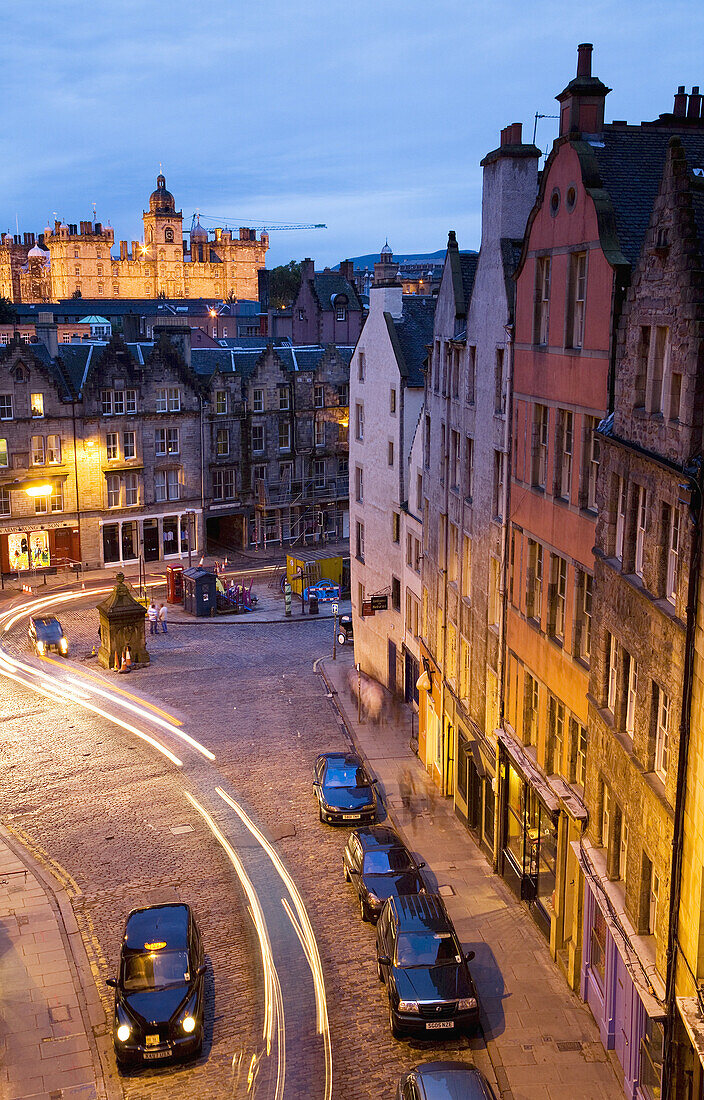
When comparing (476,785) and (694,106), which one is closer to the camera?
(694,106)

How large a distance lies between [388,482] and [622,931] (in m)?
28.0

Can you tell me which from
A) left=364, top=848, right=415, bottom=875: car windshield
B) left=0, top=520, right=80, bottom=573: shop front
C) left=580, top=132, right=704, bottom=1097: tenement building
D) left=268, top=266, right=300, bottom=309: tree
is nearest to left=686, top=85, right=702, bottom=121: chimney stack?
left=580, top=132, right=704, bottom=1097: tenement building

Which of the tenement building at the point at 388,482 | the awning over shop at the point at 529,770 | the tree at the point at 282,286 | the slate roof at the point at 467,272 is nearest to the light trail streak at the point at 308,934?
the awning over shop at the point at 529,770

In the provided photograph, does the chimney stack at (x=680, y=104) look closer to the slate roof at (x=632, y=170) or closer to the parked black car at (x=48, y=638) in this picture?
the slate roof at (x=632, y=170)

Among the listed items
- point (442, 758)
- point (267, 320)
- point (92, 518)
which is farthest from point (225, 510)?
point (442, 758)

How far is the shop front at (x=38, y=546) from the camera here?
64875 millimetres

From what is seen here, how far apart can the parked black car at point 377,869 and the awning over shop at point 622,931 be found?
5.07m

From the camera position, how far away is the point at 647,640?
18.0 meters

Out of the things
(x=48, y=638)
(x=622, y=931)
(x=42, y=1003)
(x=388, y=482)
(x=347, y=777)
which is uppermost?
(x=388, y=482)

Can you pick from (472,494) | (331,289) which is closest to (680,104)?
(472,494)

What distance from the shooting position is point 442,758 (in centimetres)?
3503

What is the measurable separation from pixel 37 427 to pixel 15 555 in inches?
316

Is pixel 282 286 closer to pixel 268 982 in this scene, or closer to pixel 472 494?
pixel 472 494

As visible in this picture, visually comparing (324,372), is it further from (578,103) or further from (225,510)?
(578,103)
